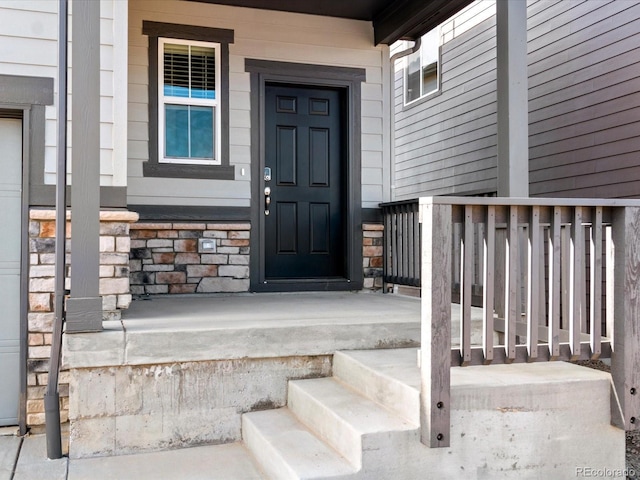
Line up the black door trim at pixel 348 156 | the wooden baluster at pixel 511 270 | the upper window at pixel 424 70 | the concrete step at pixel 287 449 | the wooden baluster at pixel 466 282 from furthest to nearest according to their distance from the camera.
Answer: the upper window at pixel 424 70, the black door trim at pixel 348 156, the wooden baluster at pixel 511 270, the wooden baluster at pixel 466 282, the concrete step at pixel 287 449

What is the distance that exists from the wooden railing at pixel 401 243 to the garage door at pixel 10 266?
2.88 meters

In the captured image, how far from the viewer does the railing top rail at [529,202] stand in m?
2.54

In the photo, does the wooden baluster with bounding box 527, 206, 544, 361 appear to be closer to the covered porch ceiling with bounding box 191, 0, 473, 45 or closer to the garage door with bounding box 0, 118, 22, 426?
the covered porch ceiling with bounding box 191, 0, 473, 45

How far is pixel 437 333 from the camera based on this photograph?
2525 mm

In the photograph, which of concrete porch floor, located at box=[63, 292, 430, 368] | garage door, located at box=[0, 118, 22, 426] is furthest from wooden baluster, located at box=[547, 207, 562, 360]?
garage door, located at box=[0, 118, 22, 426]

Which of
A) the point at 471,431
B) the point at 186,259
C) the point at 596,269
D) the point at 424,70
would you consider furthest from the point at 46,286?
Answer: the point at 424,70

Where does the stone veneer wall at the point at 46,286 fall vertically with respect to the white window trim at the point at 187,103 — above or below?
below

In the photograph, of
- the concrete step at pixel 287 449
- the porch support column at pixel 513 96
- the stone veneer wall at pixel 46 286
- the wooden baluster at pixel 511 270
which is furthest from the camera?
the porch support column at pixel 513 96

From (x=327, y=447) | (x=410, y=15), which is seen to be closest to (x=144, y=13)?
(x=410, y=15)

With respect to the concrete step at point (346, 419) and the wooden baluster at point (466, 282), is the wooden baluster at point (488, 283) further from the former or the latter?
the concrete step at point (346, 419)

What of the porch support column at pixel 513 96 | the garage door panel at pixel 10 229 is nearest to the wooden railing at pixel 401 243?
the porch support column at pixel 513 96

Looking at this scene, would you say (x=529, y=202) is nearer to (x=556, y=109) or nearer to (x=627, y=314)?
(x=627, y=314)

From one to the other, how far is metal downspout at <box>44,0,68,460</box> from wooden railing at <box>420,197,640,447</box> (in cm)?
189

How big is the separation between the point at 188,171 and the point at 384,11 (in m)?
2.26
